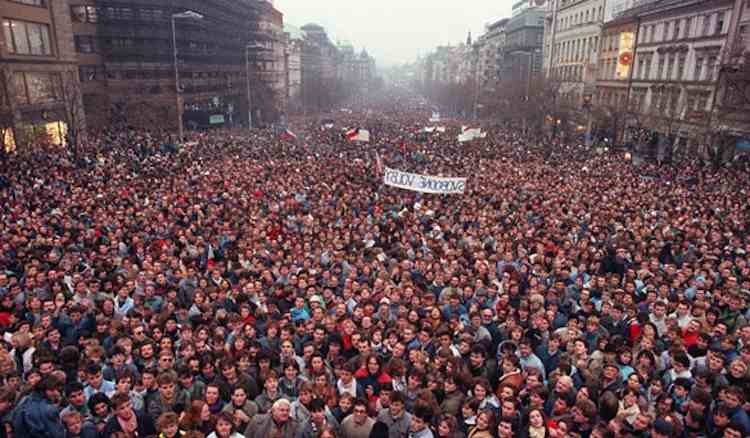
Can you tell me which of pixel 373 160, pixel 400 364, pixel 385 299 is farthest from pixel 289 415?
pixel 373 160

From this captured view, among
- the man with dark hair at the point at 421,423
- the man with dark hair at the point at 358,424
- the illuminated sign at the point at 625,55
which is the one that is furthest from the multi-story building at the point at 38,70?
the illuminated sign at the point at 625,55

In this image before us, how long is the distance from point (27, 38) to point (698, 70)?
4573 centimetres

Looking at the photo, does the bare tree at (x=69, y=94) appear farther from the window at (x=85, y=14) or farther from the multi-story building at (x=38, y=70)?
the window at (x=85, y=14)

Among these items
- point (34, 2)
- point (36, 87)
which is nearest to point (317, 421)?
point (36, 87)

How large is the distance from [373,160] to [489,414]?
2683 cm

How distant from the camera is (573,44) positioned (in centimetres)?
6594

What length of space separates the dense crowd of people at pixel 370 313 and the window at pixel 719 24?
21433mm

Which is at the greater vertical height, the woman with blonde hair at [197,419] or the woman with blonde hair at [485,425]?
the woman with blonde hair at [485,425]

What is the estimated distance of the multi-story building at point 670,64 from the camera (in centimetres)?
3688

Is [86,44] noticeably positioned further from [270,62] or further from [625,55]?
[625,55]

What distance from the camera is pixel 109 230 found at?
601 inches

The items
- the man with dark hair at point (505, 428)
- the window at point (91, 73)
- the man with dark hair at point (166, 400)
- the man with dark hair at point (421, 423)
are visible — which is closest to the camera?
the man with dark hair at point (505, 428)

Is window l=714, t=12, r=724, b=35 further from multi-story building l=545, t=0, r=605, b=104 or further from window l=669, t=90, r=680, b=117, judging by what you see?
multi-story building l=545, t=0, r=605, b=104

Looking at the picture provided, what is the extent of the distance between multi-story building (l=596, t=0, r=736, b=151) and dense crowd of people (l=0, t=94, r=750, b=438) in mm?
20693
